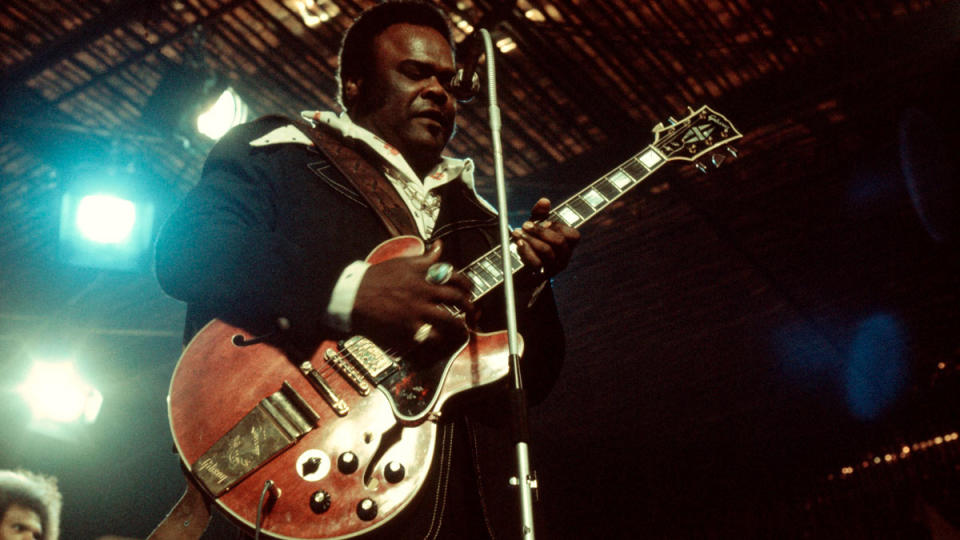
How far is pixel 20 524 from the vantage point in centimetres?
514

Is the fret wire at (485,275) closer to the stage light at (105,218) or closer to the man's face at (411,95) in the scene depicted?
the man's face at (411,95)

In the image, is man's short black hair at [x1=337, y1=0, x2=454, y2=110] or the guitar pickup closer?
the guitar pickup

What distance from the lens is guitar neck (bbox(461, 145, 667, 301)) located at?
203cm

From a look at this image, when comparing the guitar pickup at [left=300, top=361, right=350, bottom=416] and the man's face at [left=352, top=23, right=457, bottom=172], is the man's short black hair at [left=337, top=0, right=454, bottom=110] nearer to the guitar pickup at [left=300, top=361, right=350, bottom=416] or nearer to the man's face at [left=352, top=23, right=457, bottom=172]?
the man's face at [left=352, top=23, right=457, bottom=172]

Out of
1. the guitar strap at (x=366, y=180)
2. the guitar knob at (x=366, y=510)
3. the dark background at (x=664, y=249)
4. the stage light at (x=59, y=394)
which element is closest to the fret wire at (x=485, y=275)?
the guitar strap at (x=366, y=180)

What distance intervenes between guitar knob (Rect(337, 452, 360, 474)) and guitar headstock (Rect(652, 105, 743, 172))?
70.2 inches

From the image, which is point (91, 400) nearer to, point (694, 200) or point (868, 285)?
point (694, 200)

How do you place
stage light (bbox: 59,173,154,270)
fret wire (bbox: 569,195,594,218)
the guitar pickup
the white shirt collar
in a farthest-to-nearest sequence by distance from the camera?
stage light (bbox: 59,173,154,270), fret wire (bbox: 569,195,594,218), the white shirt collar, the guitar pickup

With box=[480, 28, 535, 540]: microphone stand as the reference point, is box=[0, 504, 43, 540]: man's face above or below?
above

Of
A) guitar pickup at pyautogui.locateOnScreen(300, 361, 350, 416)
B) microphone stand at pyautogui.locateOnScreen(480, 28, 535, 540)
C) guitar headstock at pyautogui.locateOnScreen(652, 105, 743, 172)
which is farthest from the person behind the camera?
guitar headstock at pyautogui.locateOnScreen(652, 105, 743, 172)

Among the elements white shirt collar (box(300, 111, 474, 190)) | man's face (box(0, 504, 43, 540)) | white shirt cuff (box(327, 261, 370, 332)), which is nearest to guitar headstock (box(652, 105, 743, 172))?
white shirt collar (box(300, 111, 474, 190))

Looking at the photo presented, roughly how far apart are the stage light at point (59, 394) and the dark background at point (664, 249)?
0.51 ft

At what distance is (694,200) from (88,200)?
4926 millimetres

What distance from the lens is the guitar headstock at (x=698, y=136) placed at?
8.68ft
